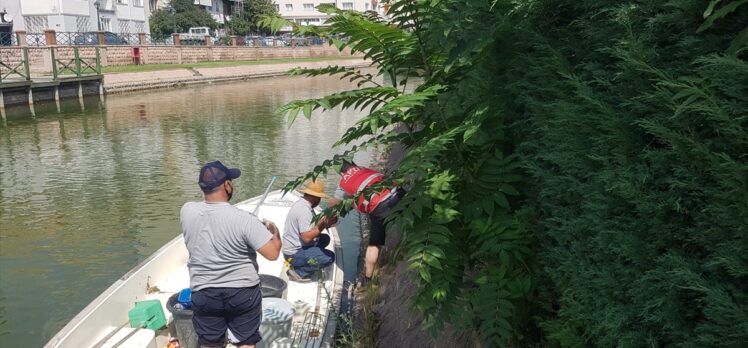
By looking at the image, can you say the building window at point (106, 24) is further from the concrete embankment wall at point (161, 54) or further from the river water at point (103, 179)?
the river water at point (103, 179)

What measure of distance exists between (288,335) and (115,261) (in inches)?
241

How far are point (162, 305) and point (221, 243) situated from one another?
278 cm

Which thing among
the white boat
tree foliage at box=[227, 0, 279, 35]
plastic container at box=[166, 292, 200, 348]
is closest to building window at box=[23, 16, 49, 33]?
tree foliage at box=[227, 0, 279, 35]

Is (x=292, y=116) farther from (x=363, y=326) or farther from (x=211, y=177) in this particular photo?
(x=363, y=326)

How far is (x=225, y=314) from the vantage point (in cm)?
506

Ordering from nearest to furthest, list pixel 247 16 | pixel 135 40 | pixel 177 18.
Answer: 1. pixel 135 40
2. pixel 177 18
3. pixel 247 16

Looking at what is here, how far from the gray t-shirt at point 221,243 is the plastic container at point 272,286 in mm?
2007

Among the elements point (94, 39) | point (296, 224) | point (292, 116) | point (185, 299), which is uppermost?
point (94, 39)

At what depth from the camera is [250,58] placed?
7038 cm

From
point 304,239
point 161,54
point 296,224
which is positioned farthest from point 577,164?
point 161,54

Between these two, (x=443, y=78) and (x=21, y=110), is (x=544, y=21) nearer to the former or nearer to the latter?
(x=443, y=78)

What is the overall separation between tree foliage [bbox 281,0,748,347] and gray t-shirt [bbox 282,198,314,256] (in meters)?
3.62

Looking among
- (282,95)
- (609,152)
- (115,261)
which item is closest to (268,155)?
(115,261)

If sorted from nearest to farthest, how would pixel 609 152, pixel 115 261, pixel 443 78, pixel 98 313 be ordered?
1. pixel 609 152
2. pixel 443 78
3. pixel 98 313
4. pixel 115 261
